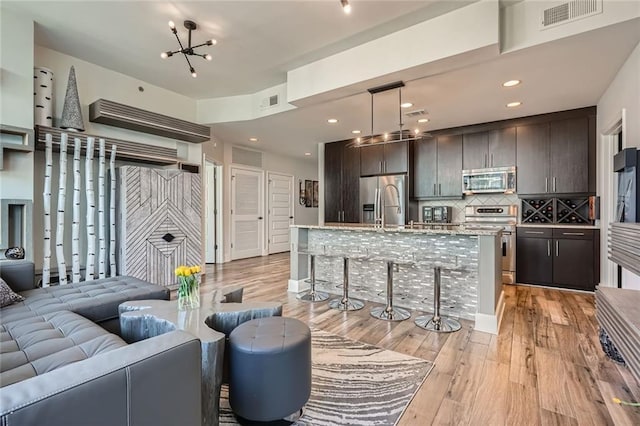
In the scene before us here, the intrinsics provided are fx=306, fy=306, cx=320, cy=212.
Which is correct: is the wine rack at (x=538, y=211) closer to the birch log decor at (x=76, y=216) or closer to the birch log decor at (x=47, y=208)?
the birch log decor at (x=76, y=216)

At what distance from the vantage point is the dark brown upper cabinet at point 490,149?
5.00m

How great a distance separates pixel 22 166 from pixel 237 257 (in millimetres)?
4521

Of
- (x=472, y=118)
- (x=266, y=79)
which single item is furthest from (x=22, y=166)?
(x=472, y=118)

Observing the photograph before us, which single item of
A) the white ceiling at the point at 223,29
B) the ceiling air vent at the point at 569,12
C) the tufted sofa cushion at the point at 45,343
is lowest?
the tufted sofa cushion at the point at 45,343

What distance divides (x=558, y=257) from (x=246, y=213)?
6151 mm

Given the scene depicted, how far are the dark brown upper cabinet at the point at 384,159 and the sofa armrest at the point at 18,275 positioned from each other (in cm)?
519

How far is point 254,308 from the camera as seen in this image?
2.12 m

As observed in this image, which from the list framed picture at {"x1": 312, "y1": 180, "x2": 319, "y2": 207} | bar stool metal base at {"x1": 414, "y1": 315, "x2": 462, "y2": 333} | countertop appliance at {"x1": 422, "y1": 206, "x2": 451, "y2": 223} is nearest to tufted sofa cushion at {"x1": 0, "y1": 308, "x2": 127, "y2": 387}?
bar stool metal base at {"x1": 414, "y1": 315, "x2": 462, "y2": 333}

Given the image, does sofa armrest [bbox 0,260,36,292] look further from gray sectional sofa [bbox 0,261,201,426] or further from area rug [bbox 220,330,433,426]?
area rug [bbox 220,330,433,426]

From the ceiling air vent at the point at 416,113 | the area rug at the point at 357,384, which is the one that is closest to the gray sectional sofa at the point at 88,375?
the area rug at the point at 357,384

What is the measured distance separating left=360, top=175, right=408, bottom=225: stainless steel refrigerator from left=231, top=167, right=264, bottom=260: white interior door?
286cm

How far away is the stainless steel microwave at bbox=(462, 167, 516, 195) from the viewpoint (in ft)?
16.3

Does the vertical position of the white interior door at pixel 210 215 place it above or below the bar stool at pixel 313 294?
above

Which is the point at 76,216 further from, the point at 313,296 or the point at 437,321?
the point at 437,321
